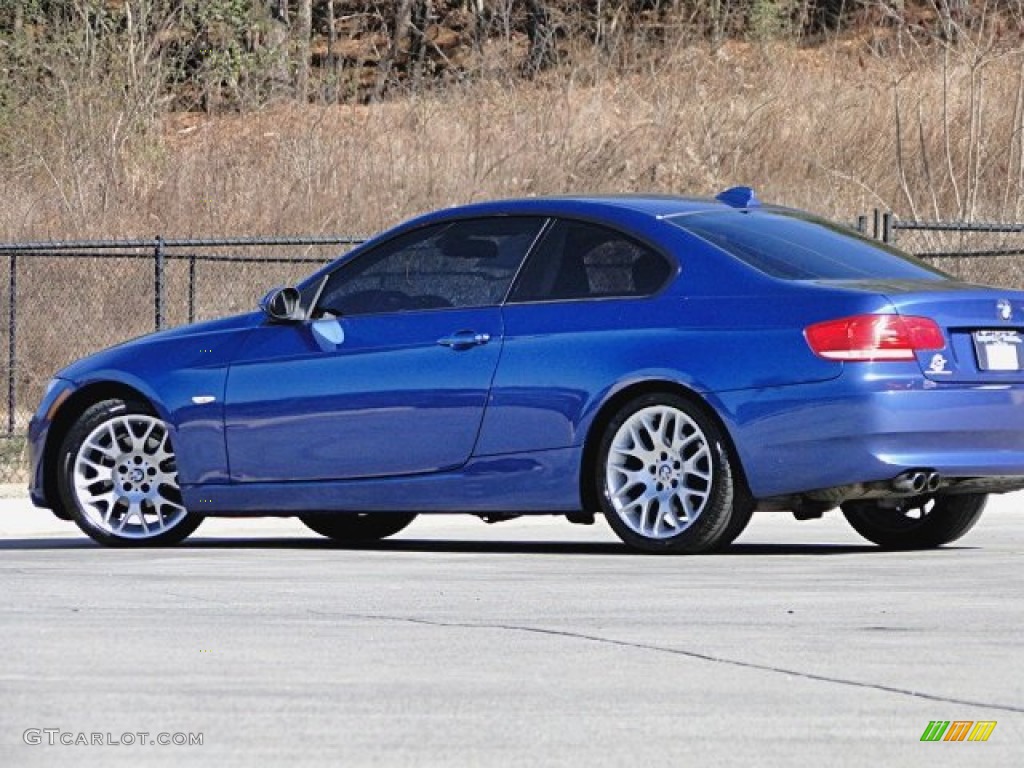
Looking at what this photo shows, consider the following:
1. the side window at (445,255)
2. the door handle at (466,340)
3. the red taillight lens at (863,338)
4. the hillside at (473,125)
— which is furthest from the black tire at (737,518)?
the hillside at (473,125)

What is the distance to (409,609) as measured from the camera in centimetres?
862

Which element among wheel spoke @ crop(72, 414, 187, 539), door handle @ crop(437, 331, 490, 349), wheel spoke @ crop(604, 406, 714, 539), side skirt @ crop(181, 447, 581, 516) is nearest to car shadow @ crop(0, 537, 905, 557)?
wheel spoke @ crop(72, 414, 187, 539)

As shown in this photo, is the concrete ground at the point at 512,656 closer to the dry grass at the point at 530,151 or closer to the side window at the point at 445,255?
the side window at the point at 445,255

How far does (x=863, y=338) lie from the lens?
32.8 ft

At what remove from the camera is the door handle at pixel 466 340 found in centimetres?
1086

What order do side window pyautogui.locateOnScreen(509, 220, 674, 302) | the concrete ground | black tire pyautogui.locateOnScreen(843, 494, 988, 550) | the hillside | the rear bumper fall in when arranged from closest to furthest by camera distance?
the concrete ground < the rear bumper < side window pyautogui.locateOnScreen(509, 220, 674, 302) < black tire pyautogui.locateOnScreen(843, 494, 988, 550) < the hillside

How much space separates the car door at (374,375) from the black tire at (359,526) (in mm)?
1091

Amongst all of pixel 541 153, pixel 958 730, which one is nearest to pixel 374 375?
pixel 958 730

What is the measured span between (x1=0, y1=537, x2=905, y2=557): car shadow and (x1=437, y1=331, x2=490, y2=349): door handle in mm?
1078

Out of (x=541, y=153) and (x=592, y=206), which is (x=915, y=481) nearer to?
(x=592, y=206)

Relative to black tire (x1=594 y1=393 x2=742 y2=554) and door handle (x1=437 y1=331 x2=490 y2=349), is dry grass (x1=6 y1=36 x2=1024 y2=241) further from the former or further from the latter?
black tire (x1=594 y1=393 x2=742 y2=554)

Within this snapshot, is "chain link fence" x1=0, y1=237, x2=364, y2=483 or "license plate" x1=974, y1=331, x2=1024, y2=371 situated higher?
"license plate" x1=974, y1=331, x2=1024, y2=371

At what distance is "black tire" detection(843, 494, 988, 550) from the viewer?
445 inches

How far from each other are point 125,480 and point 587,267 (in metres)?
2.52
